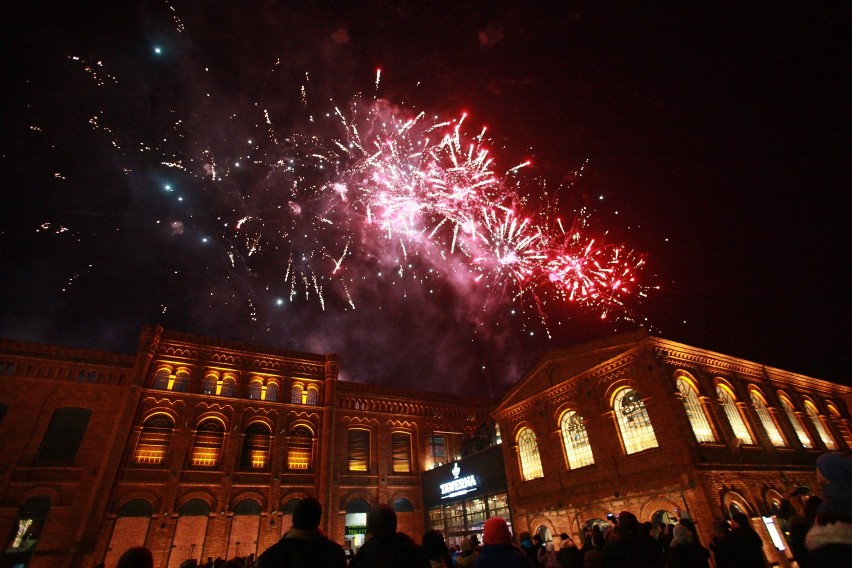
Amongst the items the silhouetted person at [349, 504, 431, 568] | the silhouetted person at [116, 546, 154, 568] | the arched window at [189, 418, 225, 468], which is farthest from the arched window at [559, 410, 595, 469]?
the arched window at [189, 418, 225, 468]

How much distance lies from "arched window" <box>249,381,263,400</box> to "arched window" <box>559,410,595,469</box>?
17.9 m

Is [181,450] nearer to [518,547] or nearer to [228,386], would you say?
[228,386]

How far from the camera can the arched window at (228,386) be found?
2550cm

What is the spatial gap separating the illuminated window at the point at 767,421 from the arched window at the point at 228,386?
2758 centimetres

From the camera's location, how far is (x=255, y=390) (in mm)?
26422

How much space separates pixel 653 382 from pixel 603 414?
2.65 m

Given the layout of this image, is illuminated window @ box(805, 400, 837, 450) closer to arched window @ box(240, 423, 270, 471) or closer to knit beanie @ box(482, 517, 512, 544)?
knit beanie @ box(482, 517, 512, 544)

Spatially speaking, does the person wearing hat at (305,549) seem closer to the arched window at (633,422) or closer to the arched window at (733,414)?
the arched window at (633,422)

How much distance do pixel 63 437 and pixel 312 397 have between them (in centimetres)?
1256

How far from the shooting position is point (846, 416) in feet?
79.4

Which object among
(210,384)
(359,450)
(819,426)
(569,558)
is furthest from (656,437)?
Result: (210,384)

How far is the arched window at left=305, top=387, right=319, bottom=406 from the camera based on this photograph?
27.5m

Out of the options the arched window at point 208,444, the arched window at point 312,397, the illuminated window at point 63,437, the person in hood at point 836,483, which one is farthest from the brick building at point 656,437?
the illuminated window at point 63,437

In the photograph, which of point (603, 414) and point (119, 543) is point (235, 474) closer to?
point (119, 543)
